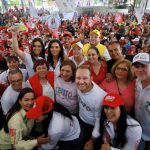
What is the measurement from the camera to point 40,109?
110 inches

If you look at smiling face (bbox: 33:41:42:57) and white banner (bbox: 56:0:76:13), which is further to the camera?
white banner (bbox: 56:0:76:13)

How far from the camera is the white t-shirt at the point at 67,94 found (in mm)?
3430

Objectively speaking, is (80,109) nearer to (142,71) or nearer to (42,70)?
(42,70)

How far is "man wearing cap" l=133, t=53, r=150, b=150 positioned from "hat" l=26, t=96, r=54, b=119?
1167 mm

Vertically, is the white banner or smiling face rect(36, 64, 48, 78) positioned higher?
the white banner

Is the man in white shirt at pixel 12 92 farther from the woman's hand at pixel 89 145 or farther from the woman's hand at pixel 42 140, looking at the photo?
the woman's hand at pixel 89 145

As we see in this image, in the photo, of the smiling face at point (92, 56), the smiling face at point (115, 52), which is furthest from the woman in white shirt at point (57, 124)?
the smiling face at point (115, 52)

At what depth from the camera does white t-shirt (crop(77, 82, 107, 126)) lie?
10.2ft

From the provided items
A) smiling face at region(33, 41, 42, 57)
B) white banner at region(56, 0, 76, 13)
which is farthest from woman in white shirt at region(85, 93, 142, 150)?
white banner at region(56, 0, 76, 13)

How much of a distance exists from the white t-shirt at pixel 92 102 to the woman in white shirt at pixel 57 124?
0.67 ft

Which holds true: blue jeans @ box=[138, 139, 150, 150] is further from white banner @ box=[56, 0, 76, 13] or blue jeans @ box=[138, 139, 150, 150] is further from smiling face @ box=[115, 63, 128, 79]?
white banner @ box=[56, 0, 76, 13]

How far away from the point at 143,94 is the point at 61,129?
1.14 meters

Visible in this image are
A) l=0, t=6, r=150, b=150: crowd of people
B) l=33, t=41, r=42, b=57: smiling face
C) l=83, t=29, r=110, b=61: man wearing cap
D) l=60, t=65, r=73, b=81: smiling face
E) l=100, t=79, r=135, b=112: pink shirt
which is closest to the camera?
l=0, t=6, r=150, b=150: crowd of people

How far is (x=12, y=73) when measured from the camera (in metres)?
3.53
